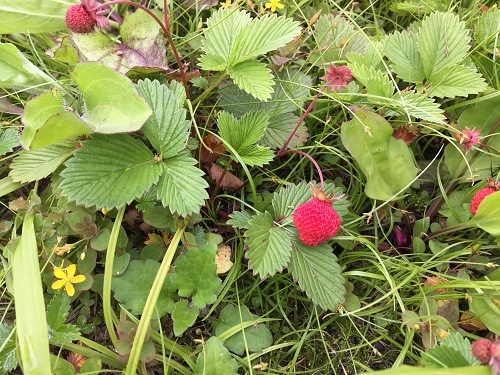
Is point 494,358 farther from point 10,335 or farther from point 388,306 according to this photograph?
point 10,335

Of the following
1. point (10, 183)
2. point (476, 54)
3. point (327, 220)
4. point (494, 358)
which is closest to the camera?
point (494, 358)

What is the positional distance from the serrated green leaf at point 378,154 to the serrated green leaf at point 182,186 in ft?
1.29

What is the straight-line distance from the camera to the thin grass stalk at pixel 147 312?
1.04m

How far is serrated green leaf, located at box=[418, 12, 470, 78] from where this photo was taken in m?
1.26

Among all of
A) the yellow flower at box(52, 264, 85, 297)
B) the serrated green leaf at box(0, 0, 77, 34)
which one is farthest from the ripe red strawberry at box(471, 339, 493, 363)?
the serrated green leaf at box(0, 0, 77, 34)

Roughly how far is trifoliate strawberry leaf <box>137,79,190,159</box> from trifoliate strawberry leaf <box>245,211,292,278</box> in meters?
0.27

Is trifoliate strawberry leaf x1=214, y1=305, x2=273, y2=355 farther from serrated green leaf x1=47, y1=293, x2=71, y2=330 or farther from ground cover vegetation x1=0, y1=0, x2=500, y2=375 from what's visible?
serrated green leaf x1=47, y1=293, x2=71, y2=330

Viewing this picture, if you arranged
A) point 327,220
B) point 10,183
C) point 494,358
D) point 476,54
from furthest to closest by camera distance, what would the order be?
point 476,54, point 10,183, point 327,220, point 494,358

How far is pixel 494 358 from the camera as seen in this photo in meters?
0.82

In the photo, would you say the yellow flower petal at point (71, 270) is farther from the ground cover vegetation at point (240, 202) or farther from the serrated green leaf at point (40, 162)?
the serrated green leaf at point (40, 162)

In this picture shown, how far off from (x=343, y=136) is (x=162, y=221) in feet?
1.69

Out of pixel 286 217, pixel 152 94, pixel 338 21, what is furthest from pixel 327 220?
pixel 338 21

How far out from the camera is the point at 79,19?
1139mm

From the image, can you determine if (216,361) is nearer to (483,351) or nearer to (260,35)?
(483,351)
